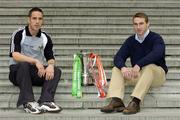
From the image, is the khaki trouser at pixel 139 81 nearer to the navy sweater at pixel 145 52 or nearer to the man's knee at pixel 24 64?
the navy sweater at pixel 145 52

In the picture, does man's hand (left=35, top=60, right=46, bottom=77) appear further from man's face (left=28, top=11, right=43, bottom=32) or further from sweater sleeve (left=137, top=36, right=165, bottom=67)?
sweater sleeve (left=137, top=36, right=165, bottom=67)

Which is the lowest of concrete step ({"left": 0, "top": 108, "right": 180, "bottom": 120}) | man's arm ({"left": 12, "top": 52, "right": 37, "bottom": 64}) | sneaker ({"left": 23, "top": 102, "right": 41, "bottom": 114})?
concrete step ({"left": 0, "top": 108, "right": 180, "bottom": 120})

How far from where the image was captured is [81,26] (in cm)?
812

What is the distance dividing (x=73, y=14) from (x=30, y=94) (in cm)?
355

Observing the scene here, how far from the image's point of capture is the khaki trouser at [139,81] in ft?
17.2

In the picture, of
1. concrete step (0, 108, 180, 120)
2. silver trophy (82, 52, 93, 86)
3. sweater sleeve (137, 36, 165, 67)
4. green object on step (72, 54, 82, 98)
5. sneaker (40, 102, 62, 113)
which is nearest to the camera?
concrete step (0, 108, 180, 120)

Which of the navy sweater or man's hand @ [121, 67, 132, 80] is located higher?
the navy sweater

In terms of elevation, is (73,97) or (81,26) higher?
(81,26)

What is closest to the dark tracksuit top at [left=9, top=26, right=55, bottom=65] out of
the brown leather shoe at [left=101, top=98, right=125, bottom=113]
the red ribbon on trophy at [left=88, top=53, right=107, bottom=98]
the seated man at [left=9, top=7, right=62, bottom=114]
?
the seated man at [left=9, top=7, right=62, bottom=114]

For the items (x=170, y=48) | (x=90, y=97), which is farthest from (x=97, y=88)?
(x=170, y=48)

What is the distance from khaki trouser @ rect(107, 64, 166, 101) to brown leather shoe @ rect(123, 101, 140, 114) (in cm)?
10

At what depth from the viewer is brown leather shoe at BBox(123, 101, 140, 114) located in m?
→ 5.12

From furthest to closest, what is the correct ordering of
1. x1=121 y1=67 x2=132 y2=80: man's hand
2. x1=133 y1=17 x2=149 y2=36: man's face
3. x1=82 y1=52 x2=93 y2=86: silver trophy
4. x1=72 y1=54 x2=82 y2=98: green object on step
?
x1=82 y1=52 x2=93 y2=86: silver trophy → x1=72 y1=54 x2=82 y2=98: green object on step → x1=133 y1=17 x2=149 y2=36: man's face → x1=121 y1=67 x2=132 y2=80: man's hand

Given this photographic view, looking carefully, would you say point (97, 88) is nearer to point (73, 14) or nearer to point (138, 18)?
point (138, 18)
